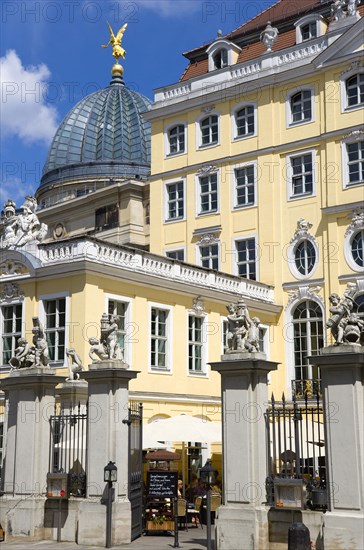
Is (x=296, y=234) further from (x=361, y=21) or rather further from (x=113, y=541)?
(x=113, y=541)

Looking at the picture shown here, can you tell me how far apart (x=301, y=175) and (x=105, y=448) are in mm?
21115

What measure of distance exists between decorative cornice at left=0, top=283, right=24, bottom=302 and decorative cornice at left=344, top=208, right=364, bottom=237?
14.1 m

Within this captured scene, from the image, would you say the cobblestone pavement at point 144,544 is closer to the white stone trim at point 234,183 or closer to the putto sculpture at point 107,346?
the putto sculpture at point 107,346

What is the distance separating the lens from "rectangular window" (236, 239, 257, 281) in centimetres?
3872

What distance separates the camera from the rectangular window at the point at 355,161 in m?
36.2

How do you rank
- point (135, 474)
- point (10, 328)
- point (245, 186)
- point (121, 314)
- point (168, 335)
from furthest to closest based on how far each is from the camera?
point (245, 186) < point (168, 335) < point (10, 328) < point (121, 314) < point (135, 474)

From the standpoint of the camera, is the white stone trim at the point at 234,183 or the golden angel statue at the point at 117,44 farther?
the golden angel statue at the point at 117,44

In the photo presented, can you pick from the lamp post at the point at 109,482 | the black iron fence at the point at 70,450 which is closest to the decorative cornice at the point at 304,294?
the black iron fence at the point at 70,450

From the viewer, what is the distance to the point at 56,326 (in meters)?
29.5

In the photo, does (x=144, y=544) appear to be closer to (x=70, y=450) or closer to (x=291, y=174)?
Result: (x=70, y=450)

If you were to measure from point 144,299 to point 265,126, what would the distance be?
1256 cm

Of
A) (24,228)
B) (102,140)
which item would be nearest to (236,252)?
(24,228)

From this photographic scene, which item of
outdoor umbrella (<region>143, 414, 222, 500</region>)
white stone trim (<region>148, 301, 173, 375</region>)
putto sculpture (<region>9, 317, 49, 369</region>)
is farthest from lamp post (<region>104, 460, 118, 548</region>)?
white stone trim (<region>148, 301, 173, 375</region>)

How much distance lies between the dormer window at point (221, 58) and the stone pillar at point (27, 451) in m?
24.9
